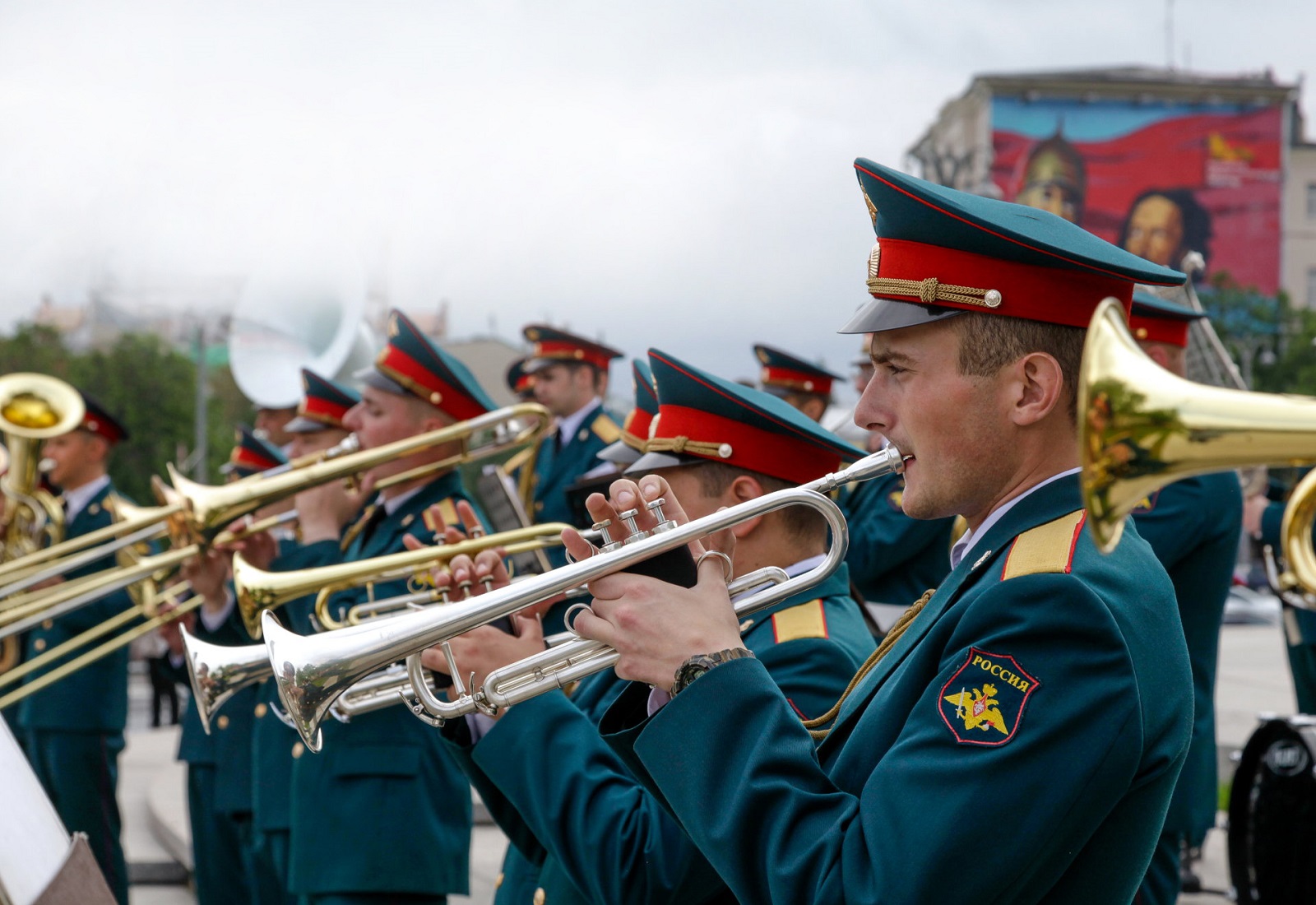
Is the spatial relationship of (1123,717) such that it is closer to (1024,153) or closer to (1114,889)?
(1114,889)

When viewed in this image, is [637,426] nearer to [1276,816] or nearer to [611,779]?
[611,779]

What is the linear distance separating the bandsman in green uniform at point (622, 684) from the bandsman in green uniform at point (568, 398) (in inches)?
165

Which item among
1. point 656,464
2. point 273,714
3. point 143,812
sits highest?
point 656,464

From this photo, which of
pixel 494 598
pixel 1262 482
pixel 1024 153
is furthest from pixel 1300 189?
pixel 494 598

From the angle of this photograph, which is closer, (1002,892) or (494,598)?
(1002,892)

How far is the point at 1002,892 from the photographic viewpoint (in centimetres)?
173

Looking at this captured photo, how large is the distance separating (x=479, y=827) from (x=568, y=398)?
2472 mm

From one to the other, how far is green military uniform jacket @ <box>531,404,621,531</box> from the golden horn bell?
5.66 meters

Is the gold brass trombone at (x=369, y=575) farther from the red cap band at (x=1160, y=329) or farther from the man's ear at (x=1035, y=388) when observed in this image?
the man's ear at (x=1035, y=388)

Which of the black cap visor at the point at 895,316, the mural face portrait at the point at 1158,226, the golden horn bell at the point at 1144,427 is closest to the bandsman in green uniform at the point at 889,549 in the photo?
the black cap visor at the point at 895,316

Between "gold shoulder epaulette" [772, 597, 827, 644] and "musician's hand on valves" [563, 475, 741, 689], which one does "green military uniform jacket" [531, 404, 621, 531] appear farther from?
"musician's hand on valves" [563, 475, 741, 689]

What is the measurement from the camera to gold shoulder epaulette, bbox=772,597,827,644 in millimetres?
2766

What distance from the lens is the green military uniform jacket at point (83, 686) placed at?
22.9 feet

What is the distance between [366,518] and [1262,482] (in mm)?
3941
